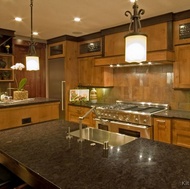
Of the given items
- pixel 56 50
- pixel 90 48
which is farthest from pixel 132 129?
pixel 56 50

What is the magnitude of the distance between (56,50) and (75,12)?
6.59ft

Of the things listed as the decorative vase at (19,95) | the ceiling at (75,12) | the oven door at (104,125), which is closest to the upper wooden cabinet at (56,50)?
the ceiling at (75,12)

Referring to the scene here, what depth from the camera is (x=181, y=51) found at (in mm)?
3178

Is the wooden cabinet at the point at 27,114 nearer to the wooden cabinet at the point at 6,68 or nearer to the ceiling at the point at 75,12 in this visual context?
the wooden cabinet at the point at 6,68

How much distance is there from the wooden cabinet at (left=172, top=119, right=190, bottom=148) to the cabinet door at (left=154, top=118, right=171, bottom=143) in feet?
0.23

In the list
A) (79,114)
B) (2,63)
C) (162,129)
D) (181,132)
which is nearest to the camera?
(181,132)

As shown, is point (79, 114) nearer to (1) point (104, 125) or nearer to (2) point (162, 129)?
(1) point (104, 125)

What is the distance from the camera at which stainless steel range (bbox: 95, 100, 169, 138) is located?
10.5 ft

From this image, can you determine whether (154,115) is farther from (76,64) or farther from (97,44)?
(76,64)

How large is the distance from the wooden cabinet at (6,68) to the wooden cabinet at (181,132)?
3499 millimetres

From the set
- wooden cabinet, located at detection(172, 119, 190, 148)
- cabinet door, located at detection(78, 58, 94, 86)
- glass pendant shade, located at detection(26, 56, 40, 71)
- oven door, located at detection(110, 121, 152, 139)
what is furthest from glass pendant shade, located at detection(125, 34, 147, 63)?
cabinet door, located at detection(78, 58, 94, 86)

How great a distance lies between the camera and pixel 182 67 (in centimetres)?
319

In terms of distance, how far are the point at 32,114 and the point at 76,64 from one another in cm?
195

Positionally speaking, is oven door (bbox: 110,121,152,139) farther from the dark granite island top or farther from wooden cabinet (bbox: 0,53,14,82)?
wooden cabinet (bbox: 0,53,14,82)
